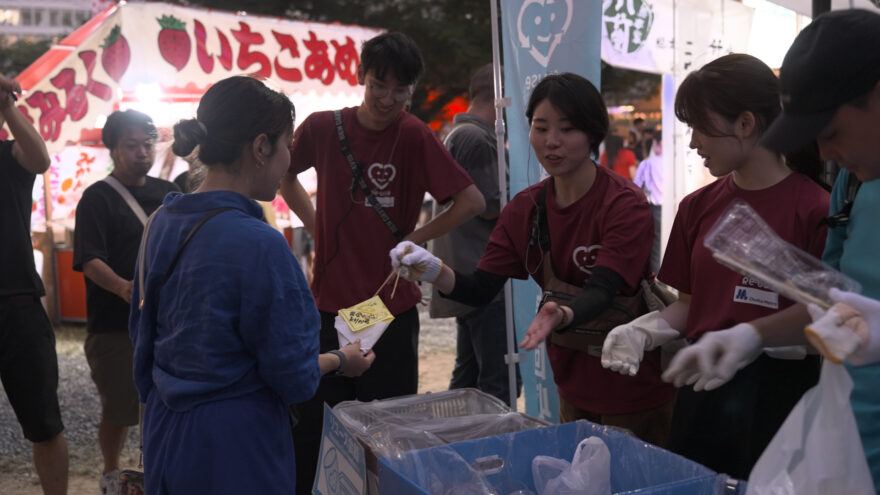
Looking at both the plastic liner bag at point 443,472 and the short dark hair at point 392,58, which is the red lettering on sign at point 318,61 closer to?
the short dark hair at point 392,58

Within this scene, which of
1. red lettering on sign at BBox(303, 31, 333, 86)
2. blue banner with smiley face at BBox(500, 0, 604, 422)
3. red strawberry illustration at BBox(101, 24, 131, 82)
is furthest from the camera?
red lettering on sign at BBox(303, 31, 333, 86)

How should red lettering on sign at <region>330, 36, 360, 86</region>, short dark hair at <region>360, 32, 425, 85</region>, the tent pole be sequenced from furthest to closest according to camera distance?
red lettering on sign at <region>330, 36, 360, 86</region> < the tent pole < short dark hair at <region>360, 32, 425, 85</region>

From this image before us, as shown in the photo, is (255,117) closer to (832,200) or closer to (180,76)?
(832,200)

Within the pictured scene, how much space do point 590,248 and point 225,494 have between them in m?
1.13

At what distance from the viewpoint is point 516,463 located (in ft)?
6.65

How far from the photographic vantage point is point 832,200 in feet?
5.32

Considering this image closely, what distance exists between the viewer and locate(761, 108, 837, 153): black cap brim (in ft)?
4.37

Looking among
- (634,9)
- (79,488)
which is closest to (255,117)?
(79,488)

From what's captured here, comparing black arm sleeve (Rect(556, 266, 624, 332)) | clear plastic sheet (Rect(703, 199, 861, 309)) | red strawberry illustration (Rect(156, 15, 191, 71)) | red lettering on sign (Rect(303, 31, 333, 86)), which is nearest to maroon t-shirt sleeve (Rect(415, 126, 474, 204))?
black arm sleeve (Rect(556, 266, 624, 332))

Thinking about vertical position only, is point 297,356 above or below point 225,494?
above

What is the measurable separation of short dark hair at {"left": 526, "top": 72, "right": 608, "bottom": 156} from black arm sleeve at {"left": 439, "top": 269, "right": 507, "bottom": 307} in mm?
481

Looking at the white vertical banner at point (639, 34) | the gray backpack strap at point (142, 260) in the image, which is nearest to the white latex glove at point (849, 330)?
the gray backpack strap at point (142, 260)

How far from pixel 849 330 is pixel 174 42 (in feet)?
23.6

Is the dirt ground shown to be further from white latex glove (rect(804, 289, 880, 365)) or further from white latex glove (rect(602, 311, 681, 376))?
white latex glove (rect(804, 289, 880, 365))
